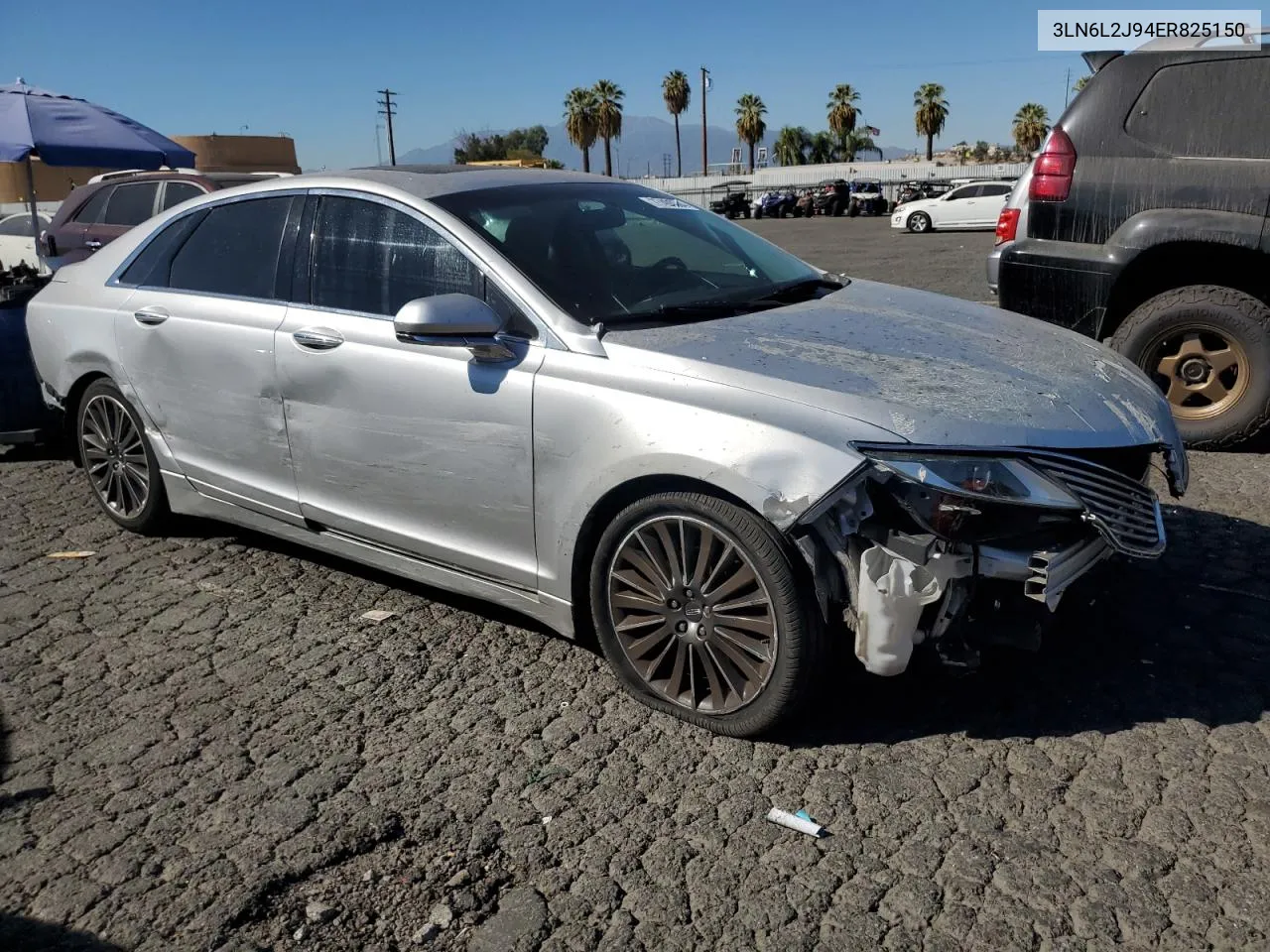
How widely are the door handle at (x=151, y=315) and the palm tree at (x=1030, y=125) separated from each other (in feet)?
296

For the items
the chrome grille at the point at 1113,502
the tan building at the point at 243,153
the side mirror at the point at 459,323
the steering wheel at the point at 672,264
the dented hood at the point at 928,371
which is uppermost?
the tan building at the point at 243,153

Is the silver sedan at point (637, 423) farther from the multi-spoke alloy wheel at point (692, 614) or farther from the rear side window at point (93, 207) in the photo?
the rear side window at point (93, 207)

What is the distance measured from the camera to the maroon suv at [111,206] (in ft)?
37.5

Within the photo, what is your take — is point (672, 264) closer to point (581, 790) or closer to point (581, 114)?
point (581, 790)

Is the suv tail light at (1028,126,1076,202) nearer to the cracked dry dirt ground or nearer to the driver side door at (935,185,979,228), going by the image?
the cracked dry dirt ground

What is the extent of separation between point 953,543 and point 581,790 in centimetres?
122

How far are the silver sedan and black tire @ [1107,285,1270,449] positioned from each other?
2219 mm

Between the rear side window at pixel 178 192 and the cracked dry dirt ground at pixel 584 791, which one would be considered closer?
the cracked dry dirt ground at pixel 584 791

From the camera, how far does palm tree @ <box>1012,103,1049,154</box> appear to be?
3378 inches

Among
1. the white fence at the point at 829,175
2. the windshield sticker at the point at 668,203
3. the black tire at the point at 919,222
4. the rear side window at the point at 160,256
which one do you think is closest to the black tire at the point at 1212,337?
the windshield sticker at the point at 668,203

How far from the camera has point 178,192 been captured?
37.5ft

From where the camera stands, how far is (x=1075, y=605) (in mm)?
3352

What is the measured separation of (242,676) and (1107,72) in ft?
17.7

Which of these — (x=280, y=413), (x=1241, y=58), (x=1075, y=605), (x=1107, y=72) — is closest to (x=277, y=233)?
(x=280, y=413)
